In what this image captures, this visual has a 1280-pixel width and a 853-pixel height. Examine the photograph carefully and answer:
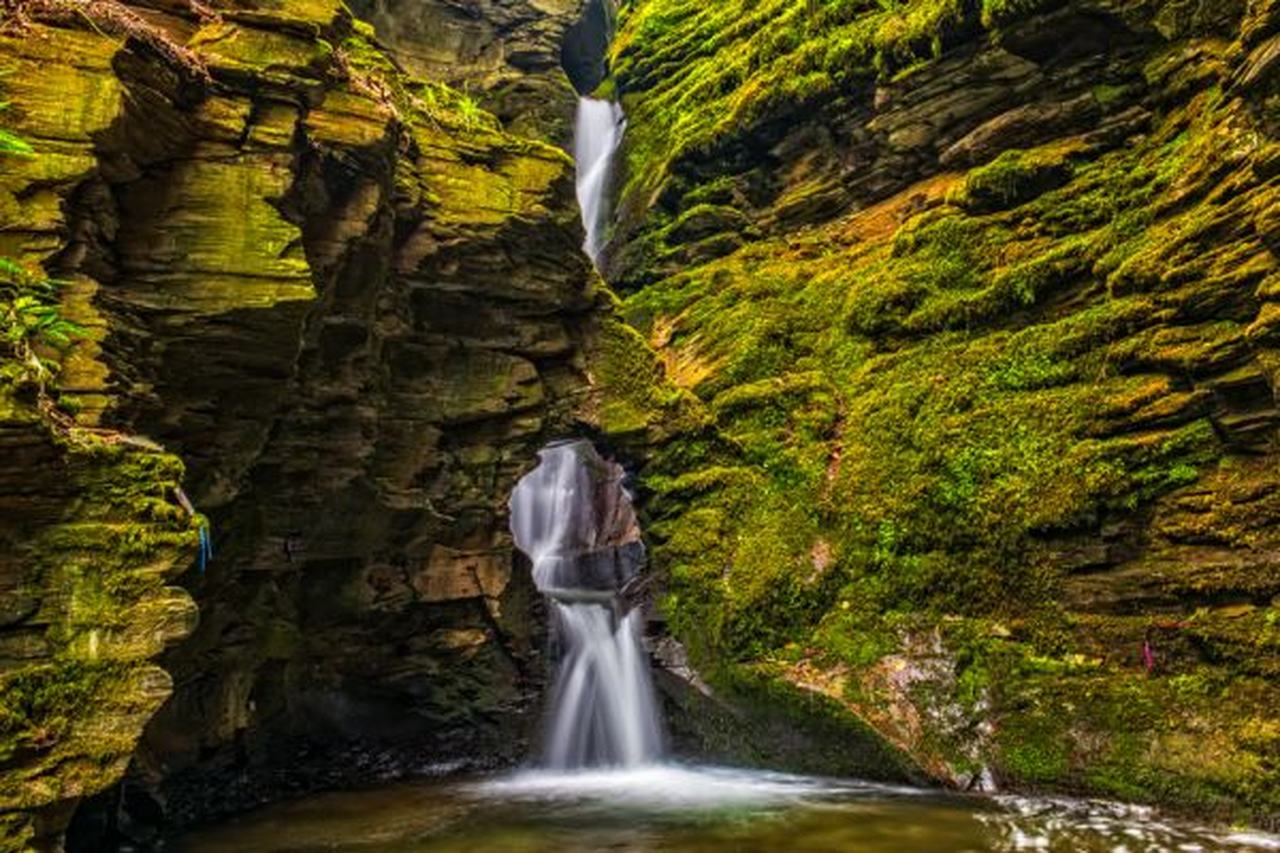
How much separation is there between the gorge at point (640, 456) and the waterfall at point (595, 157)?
24.8ft

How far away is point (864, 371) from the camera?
1345 centimetres

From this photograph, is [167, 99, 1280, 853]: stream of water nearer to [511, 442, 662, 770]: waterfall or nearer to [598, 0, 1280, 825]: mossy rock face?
[511, 442, 662, 770]: waterfall

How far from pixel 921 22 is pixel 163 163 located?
13222 mm

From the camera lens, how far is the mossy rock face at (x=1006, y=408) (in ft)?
28.3

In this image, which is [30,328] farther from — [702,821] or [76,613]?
[702,821]

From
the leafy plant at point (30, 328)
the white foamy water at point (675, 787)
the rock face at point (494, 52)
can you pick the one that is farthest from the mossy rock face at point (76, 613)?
the rock face at point (494, 52)

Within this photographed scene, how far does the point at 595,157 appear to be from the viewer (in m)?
26.0

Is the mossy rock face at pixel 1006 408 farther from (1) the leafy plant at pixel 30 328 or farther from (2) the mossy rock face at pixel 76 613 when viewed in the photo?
(1) the leafy plant at pixel 30 328

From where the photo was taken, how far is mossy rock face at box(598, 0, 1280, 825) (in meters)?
8.63

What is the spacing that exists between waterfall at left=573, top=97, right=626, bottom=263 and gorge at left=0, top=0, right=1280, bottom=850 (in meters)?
7.57

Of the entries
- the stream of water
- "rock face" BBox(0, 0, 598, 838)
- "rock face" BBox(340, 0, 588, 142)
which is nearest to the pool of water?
the stream of water

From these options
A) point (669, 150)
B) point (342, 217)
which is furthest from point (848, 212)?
point (342, 217)

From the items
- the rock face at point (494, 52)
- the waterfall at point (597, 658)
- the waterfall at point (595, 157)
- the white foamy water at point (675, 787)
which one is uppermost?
the rock face at point (494, 52)

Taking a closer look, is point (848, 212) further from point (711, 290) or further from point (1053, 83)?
point (1053, 83)
